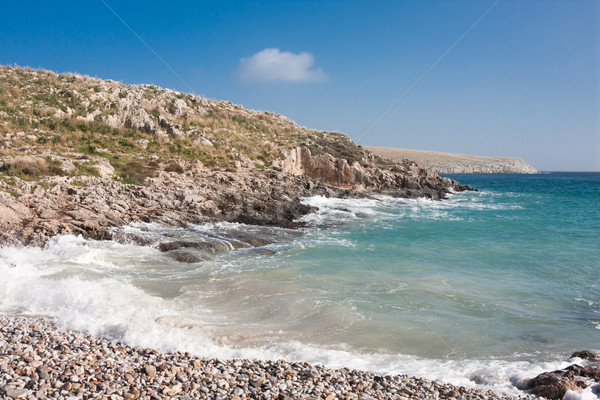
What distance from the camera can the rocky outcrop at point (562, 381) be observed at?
6.04m

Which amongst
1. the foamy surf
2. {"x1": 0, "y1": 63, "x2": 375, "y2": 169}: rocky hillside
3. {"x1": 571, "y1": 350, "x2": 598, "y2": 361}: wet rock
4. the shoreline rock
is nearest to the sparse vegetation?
{"x1": 0, "y1": 63, "x2": 375, "y2": 169}: rocky hillside

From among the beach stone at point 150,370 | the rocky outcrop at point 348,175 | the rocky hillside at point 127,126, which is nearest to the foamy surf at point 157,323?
the beach stone at point 150,370

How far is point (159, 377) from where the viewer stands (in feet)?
18.6

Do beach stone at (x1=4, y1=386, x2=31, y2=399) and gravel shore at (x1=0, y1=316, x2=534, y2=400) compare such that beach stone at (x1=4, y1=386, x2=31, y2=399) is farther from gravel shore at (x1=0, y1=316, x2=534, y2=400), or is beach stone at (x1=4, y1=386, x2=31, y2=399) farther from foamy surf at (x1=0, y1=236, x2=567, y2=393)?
foamy surf at (x1=0, y1=236, x2=567, y2=393)

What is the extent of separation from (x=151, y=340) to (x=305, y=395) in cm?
329

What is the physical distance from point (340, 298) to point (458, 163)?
135352mm

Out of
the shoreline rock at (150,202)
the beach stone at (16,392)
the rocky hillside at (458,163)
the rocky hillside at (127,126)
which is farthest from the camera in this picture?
the rocky hillside at (458,163)

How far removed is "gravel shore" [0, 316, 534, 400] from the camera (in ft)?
17.0

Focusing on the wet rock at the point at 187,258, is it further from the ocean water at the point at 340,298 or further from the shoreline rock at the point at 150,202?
the shoreline rock at the point at 150,202

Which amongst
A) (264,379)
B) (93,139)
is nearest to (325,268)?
(264,379)

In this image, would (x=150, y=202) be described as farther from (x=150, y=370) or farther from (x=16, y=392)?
(x=16, y=392)

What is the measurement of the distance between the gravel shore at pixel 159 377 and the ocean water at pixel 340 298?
633 mm

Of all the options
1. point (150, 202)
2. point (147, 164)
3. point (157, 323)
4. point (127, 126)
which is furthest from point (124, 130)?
point (157, 323)

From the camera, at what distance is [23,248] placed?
1273cm
